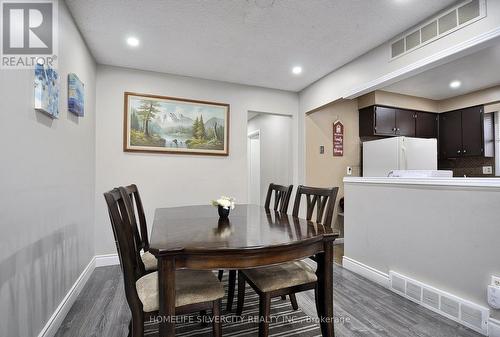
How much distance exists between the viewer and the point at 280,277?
147 cm

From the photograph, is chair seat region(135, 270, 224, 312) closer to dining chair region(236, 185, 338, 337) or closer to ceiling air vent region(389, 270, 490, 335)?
dining chair region(236, 185, 338, 337)

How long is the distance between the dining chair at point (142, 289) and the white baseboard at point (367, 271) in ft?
6.23

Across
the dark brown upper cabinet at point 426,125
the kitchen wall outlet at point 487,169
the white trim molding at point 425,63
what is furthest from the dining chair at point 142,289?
the kitchen wall outlet at point 487,169

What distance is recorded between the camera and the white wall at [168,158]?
119 inches

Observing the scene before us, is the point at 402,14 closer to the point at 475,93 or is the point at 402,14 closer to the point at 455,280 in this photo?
the point at 455,280

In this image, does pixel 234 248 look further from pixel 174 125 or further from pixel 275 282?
pixel 174 125

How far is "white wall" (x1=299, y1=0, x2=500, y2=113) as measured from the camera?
1.74 m

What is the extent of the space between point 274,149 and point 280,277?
343 centimetres

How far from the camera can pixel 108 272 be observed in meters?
2.81

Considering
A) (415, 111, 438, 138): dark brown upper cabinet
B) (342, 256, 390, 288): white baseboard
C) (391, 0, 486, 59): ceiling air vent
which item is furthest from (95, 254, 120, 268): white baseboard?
(415, 111, 438, 138): dark brown upper cabinet

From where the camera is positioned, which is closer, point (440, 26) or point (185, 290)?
point (185, 290)

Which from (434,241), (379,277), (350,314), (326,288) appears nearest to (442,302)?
(434,241)

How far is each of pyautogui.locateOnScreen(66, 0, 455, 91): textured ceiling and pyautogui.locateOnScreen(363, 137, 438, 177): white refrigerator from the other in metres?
1.55

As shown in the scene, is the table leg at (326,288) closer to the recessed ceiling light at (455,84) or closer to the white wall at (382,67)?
the white wall at (382,67)
